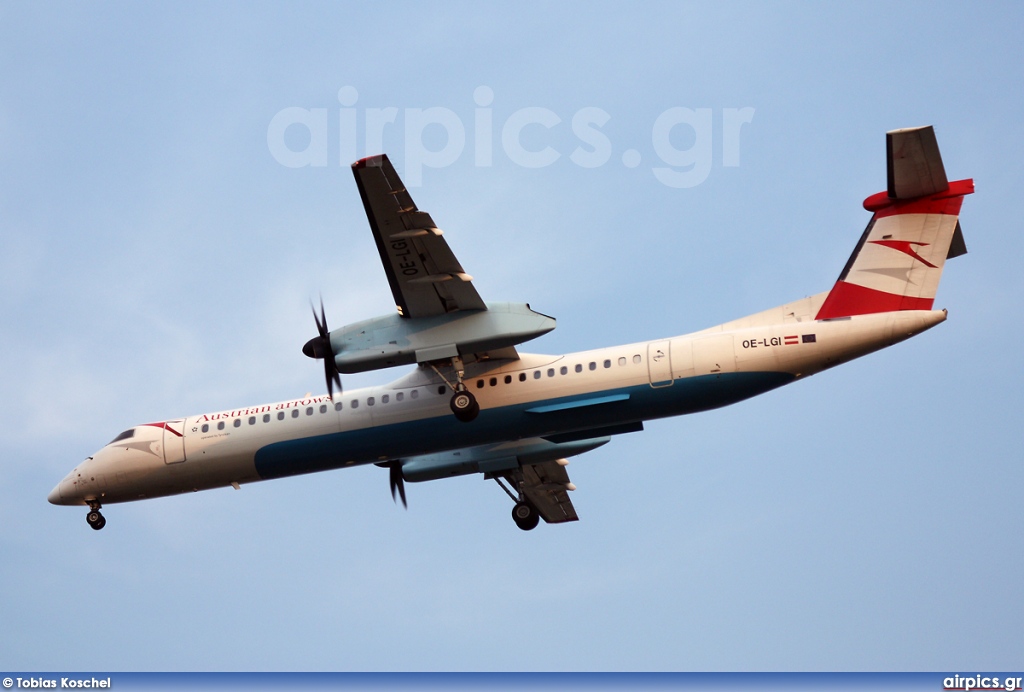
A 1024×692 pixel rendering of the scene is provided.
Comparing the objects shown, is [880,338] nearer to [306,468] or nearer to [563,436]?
[563,436]

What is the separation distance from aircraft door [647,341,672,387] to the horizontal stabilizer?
5587 mm

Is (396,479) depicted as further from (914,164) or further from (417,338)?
(914,164)

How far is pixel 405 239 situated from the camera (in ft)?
78.9

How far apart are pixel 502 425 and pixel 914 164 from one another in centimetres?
1016

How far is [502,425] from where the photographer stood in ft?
86.9

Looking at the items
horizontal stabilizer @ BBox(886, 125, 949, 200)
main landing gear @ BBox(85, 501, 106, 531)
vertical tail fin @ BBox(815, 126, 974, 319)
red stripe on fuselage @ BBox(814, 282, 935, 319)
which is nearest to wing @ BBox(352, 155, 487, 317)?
red stripe on fuselage @ BBox(814, 282, 935, 319)

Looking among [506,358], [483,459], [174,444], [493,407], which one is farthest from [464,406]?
[174,444]

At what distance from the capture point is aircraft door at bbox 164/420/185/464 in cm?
2895

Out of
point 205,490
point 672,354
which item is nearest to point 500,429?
point 672,354

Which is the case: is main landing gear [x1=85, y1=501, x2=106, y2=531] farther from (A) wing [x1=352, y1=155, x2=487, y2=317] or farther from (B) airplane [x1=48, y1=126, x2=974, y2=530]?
(A) wing [x1=352, y1=155, x2=487, y2=317]

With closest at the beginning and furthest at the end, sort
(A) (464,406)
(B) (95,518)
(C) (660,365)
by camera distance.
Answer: (C) (660,365), (A) (464,406), (B) (95,518)

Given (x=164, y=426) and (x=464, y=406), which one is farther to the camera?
(x=164, y=426)

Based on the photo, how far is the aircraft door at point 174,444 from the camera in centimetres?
2895

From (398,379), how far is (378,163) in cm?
641
